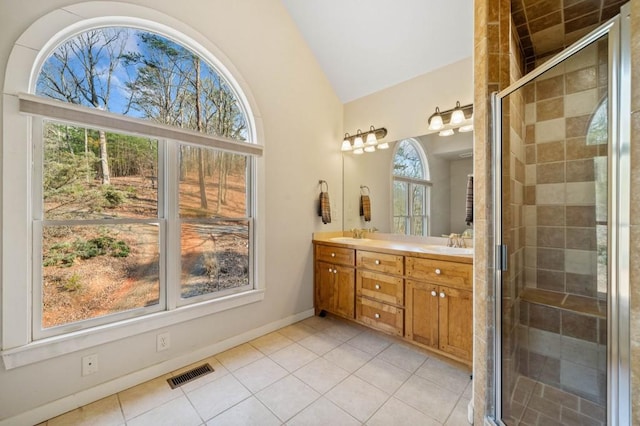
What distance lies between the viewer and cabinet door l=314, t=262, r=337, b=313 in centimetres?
292

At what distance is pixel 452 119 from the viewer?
2408 mm

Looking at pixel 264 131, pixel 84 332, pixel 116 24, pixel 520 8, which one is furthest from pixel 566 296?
pixel 116 24

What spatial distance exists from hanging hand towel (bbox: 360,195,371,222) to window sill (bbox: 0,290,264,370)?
1751mm

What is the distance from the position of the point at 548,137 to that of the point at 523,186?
415 millimetres

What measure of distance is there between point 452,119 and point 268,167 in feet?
6.05

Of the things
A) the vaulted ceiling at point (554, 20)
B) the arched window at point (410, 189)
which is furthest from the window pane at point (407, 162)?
the vaulted ceiling at point (554, 20)

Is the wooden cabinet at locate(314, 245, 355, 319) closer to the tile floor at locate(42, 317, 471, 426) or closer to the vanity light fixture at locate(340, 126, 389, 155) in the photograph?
the tile floor at locate(42, 317, 471, 426)

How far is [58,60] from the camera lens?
165cm

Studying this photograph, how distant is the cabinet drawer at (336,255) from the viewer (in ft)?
8.92

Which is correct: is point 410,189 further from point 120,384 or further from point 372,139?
point 120,384

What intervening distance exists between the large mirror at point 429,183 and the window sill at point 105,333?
1803 mm

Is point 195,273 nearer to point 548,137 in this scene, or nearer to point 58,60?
point 58,60

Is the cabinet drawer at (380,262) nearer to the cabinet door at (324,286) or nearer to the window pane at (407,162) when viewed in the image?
the cabinet door at (324,286)

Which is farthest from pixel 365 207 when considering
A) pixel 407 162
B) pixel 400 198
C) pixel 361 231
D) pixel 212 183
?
pixel 212 183
